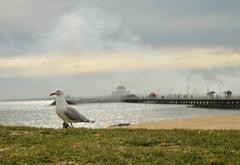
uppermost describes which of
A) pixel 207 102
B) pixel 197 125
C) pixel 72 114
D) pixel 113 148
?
pixel 207 102

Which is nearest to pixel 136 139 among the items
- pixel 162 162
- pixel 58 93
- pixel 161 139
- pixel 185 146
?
pixel 161 139

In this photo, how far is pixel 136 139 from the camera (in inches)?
442

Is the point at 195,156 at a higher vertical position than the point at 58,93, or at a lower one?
lower

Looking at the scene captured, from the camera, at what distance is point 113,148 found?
31.9ft

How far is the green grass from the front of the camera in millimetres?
8484

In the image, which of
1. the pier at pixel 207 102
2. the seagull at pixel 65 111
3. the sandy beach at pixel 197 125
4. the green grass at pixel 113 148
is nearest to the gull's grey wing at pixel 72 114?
the seagull at pixel 65 111

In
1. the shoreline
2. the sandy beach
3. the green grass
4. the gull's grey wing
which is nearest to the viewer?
the green grass

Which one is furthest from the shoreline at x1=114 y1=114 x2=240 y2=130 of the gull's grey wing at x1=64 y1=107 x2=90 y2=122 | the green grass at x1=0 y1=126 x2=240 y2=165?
the green grass at x1=0 y1=126 x2=240 y2=165

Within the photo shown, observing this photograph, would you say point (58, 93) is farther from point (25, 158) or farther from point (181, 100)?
point (181, 100)

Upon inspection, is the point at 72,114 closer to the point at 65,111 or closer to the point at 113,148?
the point at 65,111

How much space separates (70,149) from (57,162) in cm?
123

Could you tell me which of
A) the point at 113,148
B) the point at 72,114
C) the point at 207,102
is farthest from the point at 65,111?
the point at 207,102

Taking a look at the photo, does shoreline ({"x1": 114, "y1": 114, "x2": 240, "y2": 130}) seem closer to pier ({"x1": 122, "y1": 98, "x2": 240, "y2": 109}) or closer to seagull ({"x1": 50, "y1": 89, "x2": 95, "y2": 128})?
seagull ({"x1": 50, "y1": 89, "x2": 95, "y2": 128})

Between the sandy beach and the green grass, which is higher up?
the green grass
